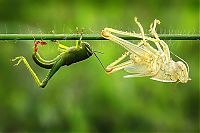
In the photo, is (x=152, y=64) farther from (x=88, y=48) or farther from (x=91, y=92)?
(x=91, y=92)

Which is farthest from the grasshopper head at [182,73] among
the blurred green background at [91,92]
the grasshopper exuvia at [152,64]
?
the blurred green background at [91,92]

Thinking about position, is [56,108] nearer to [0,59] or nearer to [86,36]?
[0,59]

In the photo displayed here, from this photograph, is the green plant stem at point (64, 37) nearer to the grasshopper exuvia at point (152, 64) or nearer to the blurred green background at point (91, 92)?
the grasshopper exuvia at point (152, 64)

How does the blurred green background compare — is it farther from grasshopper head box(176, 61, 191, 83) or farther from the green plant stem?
the green plant stem

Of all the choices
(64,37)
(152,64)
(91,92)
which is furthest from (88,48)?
(91,92)

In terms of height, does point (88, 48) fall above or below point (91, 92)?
above

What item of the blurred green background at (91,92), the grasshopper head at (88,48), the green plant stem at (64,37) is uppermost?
the green plant stem at (64,37)

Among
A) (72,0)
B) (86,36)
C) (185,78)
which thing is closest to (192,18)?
(72,0)

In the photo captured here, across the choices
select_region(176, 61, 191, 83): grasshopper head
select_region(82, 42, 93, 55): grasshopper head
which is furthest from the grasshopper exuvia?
select_region(82, 42, 93, 55): grasshopper head

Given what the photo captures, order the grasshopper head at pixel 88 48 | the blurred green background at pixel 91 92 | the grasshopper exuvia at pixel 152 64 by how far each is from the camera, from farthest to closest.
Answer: the blurred green background at pixel 91 92
the grasshopper exuvia at pixel 152 64
the grasshopper head at pixel 88 48

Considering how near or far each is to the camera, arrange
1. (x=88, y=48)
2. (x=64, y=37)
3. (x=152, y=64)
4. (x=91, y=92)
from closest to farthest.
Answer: (x=64, y=37) → (x=88, y=48) → (x=152, y=64) → (x=91, y=92)
